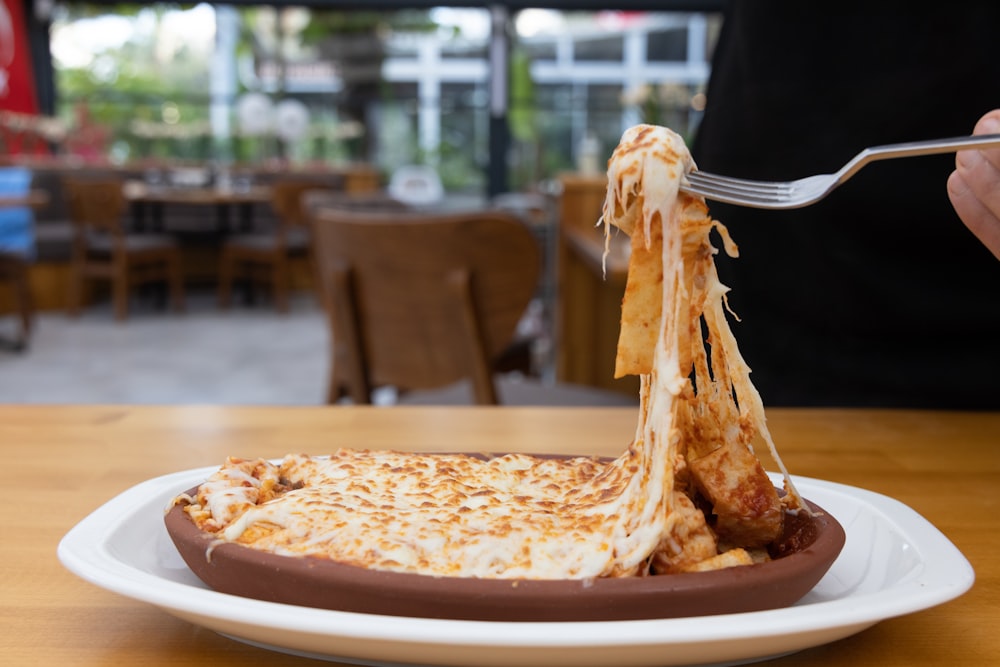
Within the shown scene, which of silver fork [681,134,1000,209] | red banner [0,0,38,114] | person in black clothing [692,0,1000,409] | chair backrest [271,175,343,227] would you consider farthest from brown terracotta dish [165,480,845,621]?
red banner [0,0,38,114]

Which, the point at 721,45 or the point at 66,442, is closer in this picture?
the point at 66,442

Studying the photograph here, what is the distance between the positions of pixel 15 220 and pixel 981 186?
23.0 ft

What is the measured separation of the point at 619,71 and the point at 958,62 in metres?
11.3

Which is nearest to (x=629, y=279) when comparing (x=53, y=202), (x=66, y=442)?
(x=66, y=442)

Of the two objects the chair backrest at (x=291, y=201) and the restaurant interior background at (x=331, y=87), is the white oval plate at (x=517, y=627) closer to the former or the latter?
the chair backrest at (x=291, y=201)

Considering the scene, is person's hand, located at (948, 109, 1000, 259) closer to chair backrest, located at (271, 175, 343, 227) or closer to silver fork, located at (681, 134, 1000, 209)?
silver fork, located at (681, 134, 1000, 209)

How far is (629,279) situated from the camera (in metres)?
0.44

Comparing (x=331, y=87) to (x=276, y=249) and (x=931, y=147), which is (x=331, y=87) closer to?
(x=276, y=249)

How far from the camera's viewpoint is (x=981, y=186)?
62cm

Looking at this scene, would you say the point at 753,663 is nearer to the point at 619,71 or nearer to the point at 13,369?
the point at 13,369

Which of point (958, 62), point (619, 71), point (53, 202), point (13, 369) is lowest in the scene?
point (13, 369)

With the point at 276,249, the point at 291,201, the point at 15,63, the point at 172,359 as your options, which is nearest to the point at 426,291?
the point at 172,359

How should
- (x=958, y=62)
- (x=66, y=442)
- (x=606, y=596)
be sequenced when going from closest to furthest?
(x=606, y=596) < (x=66, y=442) < (x=958, y=62)

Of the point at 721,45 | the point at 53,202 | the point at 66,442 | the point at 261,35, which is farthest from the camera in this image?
the point at 261,35
